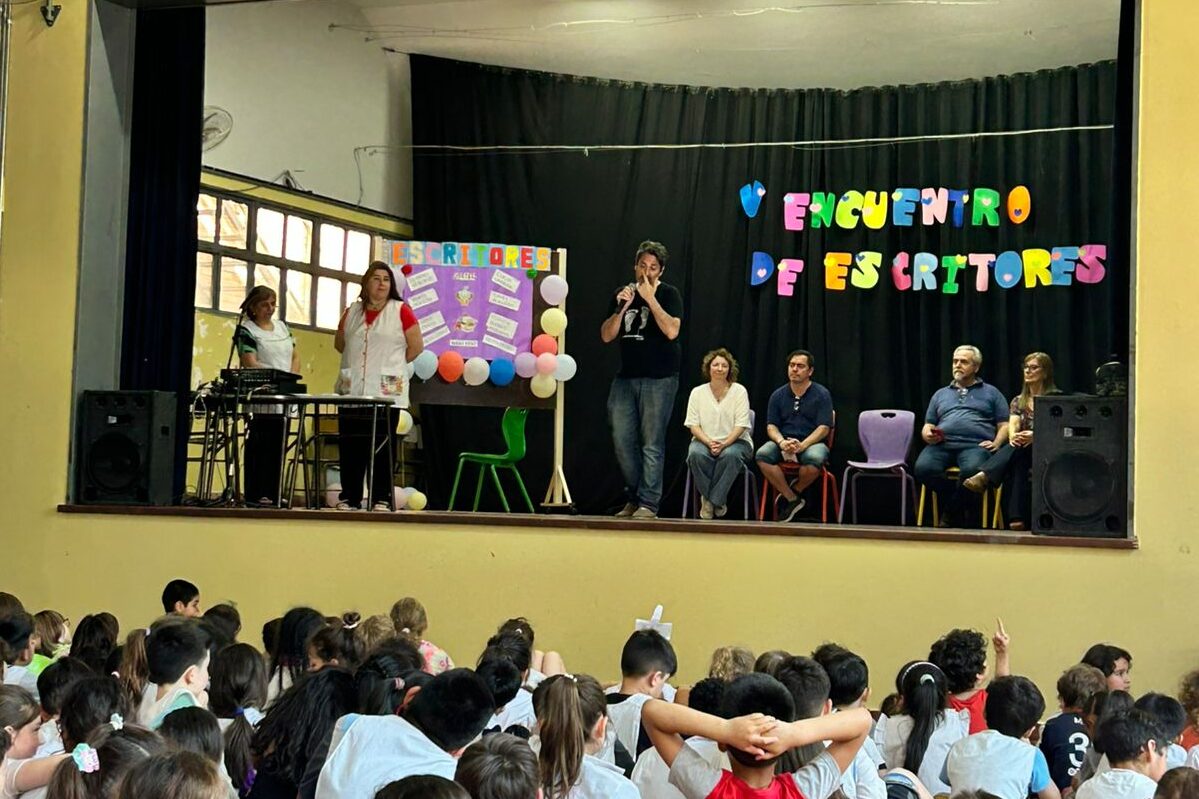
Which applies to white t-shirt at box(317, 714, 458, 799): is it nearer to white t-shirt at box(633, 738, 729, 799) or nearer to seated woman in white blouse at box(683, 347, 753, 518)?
white t-shirt at box(633, 738, 729, 799)

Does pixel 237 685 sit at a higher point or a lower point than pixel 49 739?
higher

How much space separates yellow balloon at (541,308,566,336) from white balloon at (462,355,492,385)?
1.43 feet

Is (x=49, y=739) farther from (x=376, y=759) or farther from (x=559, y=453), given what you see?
(x=559, y=453)

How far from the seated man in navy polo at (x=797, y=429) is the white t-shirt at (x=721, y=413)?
0.78 ft

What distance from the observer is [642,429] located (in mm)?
7836

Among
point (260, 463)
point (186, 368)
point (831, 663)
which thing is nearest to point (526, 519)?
point (260, 463)

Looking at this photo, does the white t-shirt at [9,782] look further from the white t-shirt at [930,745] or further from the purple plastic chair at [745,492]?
the purple plastic chair at [745,492]

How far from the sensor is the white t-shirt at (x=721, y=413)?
7883 mm

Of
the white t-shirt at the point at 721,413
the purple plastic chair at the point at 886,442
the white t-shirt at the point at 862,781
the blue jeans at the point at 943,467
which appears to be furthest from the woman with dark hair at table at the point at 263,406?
the white t-shirt at the point at 862,781

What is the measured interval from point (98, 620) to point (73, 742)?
1.35m

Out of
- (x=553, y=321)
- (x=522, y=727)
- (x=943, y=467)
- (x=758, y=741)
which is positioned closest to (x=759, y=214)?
(x=553, y=321)

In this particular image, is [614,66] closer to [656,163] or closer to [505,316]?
[656,163]

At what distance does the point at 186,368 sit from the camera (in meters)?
7.30

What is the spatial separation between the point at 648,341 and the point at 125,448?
2704 millimetres
